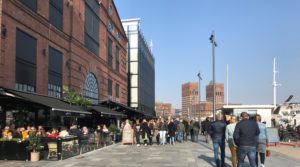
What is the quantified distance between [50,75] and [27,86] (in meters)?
4.05

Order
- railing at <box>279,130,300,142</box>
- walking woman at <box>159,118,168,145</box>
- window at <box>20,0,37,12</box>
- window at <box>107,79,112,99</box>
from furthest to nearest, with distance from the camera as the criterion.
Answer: window at <box>107,79,112,99</box> → railing at <box>279,130,300,142</box> → walking woman at <box>159,118,168,145</box> → window at <box>20,0,37,12</box>

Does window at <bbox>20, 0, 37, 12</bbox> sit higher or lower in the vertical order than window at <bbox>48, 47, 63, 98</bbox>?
higher

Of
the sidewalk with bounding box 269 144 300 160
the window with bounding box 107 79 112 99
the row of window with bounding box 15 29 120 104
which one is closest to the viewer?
the sidewalk with bounding box 269 144 300 160

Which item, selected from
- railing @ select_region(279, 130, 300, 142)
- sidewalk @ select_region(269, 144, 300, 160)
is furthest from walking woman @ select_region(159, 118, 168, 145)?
railing @ select_region(279, 130, 300, 142)

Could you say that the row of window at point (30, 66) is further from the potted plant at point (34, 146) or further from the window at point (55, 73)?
the potted plant at point (34, 146)

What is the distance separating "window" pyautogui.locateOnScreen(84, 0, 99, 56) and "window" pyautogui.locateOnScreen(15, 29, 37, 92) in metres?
12.4

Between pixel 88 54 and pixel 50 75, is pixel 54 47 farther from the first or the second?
pixel 88 54

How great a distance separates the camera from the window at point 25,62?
73.1 ft

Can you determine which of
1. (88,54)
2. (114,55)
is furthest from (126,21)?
(88,54)

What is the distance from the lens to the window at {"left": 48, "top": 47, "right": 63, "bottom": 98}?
27250mm

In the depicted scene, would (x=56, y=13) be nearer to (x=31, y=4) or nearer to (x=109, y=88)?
(x=31, y=4)

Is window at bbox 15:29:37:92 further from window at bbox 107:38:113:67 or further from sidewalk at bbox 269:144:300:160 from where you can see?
window at bbox 107:38:113:67

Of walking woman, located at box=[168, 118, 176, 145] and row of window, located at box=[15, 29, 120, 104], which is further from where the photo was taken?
walking woman, located at box=[168, 118, 176, 145]

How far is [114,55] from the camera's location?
49812 mm
